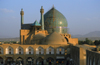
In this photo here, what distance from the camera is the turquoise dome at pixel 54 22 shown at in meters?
60.3

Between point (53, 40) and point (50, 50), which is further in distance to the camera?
point (53, 40)

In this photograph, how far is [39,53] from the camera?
1742 inches

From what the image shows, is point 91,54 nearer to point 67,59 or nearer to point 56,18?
point 67,59

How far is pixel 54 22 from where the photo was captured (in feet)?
198

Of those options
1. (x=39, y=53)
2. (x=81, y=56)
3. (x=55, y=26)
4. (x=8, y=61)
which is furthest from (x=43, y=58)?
(x=55, y=26)

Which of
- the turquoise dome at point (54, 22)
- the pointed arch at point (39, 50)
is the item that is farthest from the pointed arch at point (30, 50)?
the turquoise dome at point (54, 22)

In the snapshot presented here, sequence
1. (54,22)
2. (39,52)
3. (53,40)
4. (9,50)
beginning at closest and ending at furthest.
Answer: (39,52) → (9,50) → (53,40) → (54,22)

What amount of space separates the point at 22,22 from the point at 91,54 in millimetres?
38607

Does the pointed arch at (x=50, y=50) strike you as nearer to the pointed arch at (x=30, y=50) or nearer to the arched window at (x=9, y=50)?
the pointed arch at (x=30, y=50)

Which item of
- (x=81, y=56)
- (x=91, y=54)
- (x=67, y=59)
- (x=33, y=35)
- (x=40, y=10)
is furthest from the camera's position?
(x=40, y=10)

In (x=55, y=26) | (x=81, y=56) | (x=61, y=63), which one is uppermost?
(x=55, y=26)

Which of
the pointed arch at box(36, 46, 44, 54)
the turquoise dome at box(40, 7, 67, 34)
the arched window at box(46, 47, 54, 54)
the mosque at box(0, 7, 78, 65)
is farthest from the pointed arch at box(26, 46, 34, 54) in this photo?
the turquoise dome at box(40, 7, 67, 34)

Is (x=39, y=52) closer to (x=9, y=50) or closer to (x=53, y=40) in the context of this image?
(x=53, y=40)

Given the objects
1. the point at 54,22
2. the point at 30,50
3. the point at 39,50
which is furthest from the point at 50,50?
the point at 54,22
